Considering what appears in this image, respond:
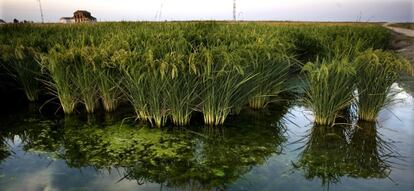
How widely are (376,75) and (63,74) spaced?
487 centimetres

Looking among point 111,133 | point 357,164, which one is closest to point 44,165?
point 111,133

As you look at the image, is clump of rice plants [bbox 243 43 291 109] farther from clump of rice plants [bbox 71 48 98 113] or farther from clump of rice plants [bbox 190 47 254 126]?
clump of rice plants [bbox 71 48 98 113]

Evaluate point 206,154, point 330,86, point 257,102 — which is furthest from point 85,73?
point 330,86

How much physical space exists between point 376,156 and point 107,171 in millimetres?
3325

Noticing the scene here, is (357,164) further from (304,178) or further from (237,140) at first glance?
(237,140)

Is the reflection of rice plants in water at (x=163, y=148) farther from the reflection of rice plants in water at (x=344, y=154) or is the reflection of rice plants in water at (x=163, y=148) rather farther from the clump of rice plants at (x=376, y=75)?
the clump of rice plants at (x=376, y=75)

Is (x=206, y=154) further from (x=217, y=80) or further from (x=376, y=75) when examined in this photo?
(x=376, y=75)

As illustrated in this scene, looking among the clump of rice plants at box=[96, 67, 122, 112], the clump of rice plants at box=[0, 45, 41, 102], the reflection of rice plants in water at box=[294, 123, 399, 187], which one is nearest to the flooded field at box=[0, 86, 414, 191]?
the reflection of rice plants in water at box=[294, 123, 399, 187]

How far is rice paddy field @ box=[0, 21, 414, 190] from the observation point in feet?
14.0

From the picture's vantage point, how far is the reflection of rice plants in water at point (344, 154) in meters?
4.41

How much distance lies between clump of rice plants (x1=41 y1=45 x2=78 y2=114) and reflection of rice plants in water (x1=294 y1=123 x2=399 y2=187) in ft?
12.4

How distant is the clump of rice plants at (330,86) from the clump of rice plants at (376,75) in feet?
0.77

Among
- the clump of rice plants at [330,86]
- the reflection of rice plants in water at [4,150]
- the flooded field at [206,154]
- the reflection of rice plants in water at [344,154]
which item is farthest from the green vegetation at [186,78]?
the reflection of rice plants in water at [4,150]

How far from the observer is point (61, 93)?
639cm
